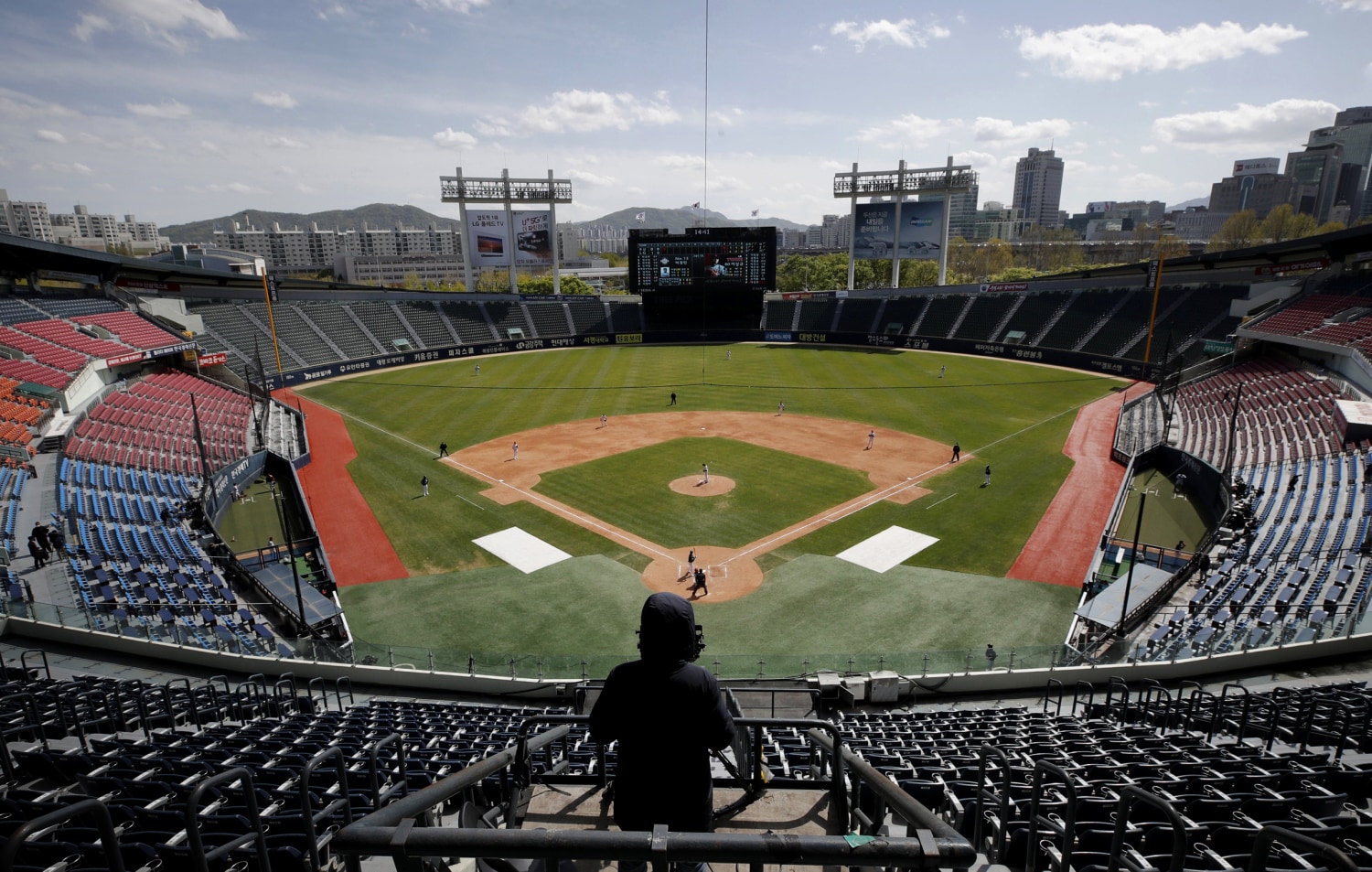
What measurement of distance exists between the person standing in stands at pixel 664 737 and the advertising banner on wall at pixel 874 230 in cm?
8003

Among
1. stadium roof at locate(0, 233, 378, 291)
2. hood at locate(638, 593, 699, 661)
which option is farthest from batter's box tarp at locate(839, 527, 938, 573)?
stadium roof at locate(0, 233, 378, 291)

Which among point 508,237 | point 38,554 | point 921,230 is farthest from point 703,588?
point 921,230

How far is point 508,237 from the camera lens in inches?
3066

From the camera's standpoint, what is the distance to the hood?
4.04 meters

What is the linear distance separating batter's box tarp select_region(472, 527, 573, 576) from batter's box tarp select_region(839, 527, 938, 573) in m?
10.8

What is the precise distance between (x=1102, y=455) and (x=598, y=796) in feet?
123

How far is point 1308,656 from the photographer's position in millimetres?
14500

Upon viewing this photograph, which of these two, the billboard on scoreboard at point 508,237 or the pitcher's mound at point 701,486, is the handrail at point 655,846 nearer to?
the pitcher's mound at point 701,486

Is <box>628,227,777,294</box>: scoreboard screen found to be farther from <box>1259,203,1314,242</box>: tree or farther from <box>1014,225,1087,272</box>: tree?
<box>1014,225,1087,272</box>: tree

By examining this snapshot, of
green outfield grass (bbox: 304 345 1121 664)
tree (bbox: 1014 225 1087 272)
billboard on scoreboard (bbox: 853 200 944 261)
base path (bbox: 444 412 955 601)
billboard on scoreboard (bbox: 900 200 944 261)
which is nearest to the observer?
green outfield grass (bbox: 304 345 1121 664)

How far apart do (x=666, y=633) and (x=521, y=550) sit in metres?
22.8

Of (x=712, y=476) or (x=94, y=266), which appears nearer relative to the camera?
(x=712, y=476)

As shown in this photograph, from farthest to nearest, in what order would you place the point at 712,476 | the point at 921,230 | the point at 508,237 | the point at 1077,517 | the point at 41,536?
the point at 508,237
the point at 921,230
the point at 712,476
the point at 1077,517
the point at 41,536

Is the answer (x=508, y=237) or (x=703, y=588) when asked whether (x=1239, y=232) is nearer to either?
(x=508, y=237)
